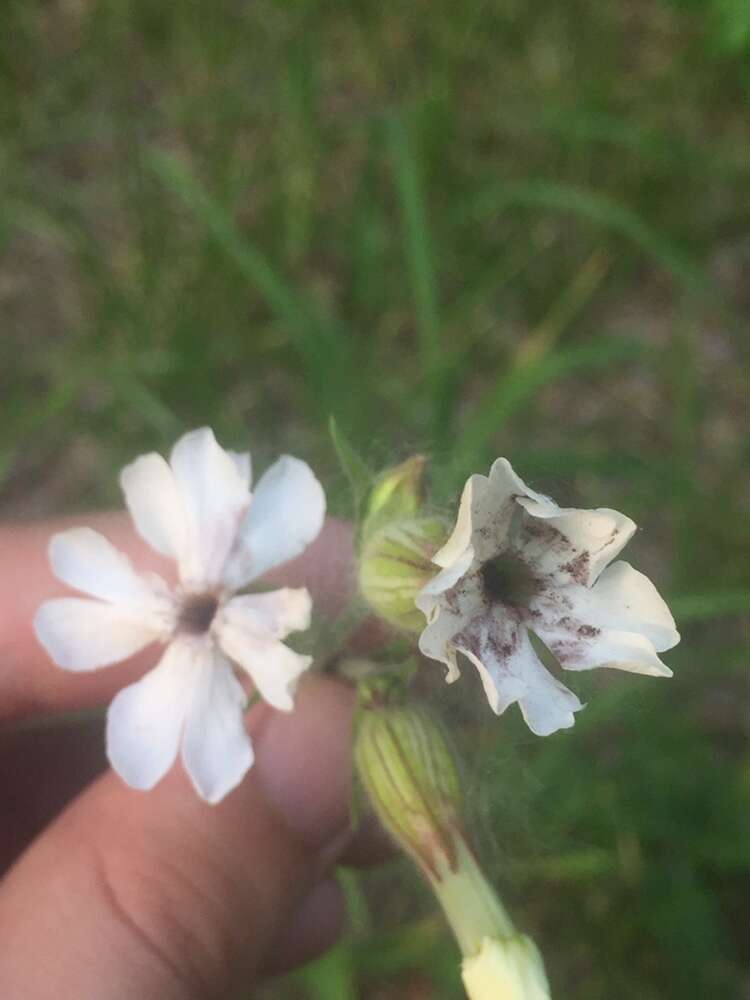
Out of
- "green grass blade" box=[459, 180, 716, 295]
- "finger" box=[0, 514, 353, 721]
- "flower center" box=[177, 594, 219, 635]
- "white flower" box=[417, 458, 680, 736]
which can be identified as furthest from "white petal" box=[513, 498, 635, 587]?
"green grass blade" box=[459, 180, 716, 295]

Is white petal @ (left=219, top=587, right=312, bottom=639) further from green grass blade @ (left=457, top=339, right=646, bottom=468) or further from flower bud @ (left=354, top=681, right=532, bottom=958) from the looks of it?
green grass blade @ (left=457, top=339, right=646, bottom=468)

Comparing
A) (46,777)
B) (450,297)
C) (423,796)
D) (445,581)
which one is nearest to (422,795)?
(423,796)

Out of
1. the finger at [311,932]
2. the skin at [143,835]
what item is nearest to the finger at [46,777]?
the skin at [143,835]

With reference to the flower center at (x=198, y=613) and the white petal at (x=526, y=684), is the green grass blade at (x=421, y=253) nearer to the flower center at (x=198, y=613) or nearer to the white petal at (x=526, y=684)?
the flower center at (x=198, y=613)

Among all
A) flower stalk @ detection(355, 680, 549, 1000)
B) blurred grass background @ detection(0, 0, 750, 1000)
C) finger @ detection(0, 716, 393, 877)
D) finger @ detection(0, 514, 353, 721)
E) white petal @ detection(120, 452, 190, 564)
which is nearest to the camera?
flower stalk @ detection(355, 680, 549, 1000)

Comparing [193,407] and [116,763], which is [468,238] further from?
[116,763]

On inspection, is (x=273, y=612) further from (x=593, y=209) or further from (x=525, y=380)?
(x=593, y=209)
